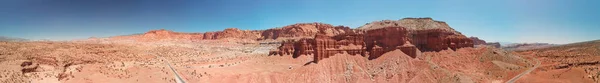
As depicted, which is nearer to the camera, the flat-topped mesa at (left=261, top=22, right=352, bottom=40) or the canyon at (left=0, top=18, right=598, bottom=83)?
the canyon at (left=0, top=18, right=598, bottom=83)

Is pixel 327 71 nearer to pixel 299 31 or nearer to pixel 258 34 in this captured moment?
pixel 299 31

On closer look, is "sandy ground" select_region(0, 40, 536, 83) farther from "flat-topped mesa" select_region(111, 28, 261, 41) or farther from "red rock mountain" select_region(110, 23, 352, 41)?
"flat-topped mesa" select_region(111, 28, 261, 41)

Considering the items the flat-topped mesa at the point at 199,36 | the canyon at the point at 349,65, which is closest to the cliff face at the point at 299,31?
the flat-topped mesa at the point at 199,36

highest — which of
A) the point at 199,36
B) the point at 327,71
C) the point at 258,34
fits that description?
the point at 258,34

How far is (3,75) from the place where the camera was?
1414 inches

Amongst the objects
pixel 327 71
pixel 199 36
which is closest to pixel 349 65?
pixel 327 71

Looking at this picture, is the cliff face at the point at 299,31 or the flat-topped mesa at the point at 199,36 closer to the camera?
the cliff face at the point at 299,31

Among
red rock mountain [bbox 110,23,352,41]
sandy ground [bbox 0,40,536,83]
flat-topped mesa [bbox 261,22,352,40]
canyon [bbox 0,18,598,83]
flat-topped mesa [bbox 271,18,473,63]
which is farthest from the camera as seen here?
red rock mountain [bbox 110,23,352,41]

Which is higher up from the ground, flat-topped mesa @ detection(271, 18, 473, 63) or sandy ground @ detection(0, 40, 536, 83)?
flat-topped mesa @ detection(271, 18, 473, 63)

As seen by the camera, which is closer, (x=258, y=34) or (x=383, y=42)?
(x=383, y=42)

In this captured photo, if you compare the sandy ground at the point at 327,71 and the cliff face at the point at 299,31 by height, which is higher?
the cliff face at the point at 299,31

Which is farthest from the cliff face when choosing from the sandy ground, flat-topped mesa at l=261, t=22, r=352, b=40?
the sandy ground

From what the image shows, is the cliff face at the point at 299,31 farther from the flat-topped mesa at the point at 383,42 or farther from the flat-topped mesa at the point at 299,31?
the flat-topped mesa at the point at 383,42

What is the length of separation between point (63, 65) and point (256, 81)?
25.6 m
